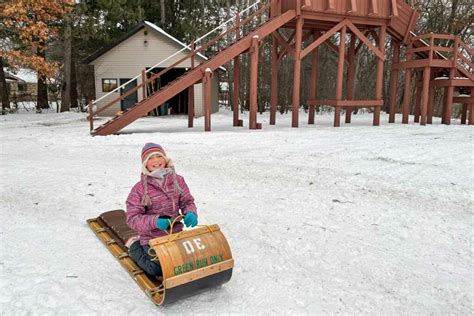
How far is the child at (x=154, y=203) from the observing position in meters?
3.19

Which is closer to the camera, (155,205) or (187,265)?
(187,265)

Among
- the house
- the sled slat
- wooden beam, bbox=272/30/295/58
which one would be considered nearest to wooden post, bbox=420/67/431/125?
wooden beam, bbox=272/30/295/58

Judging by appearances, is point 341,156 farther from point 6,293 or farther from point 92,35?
point 92,35

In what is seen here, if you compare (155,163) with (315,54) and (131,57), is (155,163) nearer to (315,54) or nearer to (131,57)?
(315,54)

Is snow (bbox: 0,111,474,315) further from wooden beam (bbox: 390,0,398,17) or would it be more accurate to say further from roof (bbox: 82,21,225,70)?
roof (bbox: 82,21,225,70)

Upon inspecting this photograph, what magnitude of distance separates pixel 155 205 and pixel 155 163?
1.21 feet

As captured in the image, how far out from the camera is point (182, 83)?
40.8 ft

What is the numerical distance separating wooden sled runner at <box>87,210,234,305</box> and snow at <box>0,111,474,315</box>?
0.11 meters

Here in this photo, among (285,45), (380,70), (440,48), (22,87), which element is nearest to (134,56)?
(285,45)

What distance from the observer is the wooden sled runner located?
2854mm

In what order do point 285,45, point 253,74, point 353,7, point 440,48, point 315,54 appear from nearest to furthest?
point 253,74
point 353,7
point 285,45
point 440,48
point 315,54

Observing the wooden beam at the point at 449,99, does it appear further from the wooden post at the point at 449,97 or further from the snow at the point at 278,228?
the snow at the point at 278,228

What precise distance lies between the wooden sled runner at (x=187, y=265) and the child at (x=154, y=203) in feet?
0.42

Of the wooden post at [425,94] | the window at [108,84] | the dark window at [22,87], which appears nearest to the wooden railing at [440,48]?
the wooden post at [425,94]
